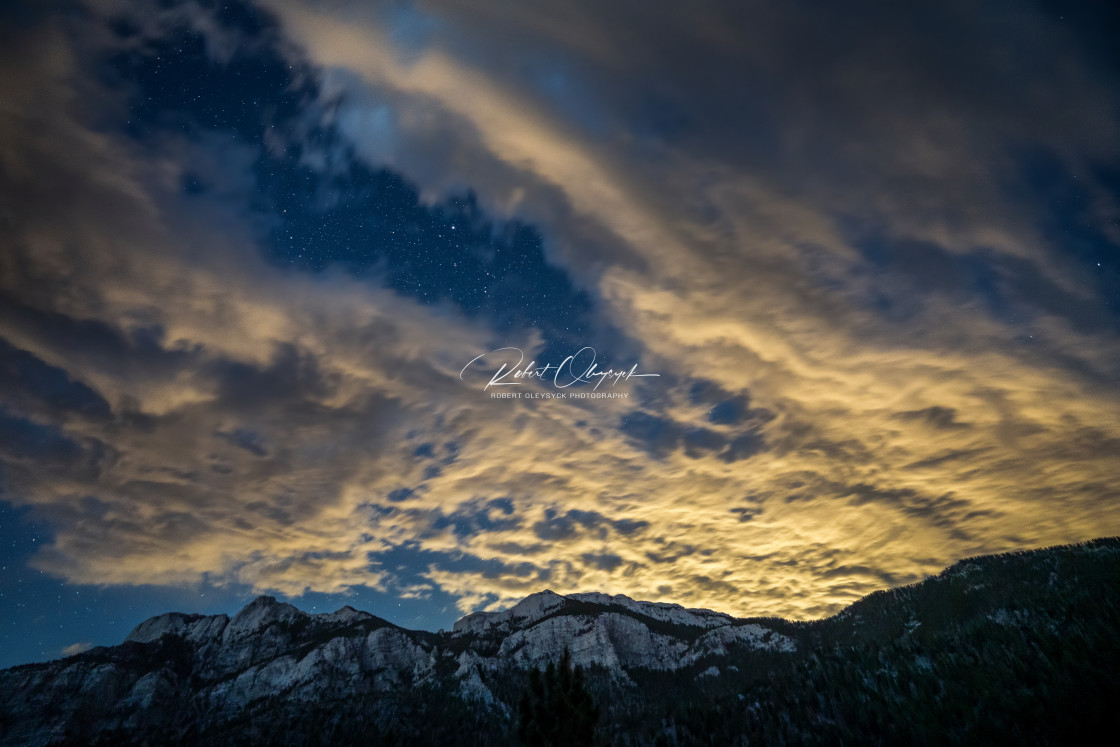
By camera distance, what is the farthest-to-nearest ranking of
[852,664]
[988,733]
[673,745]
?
1. [852,664]
2. [673,745]
3. [988,733]

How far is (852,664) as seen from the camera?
19562cm

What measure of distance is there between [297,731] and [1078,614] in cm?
28842

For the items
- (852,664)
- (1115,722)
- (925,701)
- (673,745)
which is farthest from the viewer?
(852,664)

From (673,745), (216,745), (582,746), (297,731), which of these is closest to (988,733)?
(673,745)

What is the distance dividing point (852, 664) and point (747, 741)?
5961 cm

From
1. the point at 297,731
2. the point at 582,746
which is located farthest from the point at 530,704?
the point at 297,731

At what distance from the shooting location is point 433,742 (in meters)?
197

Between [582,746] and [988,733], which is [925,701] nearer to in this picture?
[988,733]

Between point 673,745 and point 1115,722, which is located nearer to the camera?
point 1115,722

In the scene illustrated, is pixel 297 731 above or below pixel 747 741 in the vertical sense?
above

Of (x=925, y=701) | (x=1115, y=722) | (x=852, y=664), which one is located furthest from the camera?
(x=852, y=664)

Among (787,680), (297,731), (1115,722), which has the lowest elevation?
(1115,722)

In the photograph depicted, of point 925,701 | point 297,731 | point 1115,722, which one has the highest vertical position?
point 297,731

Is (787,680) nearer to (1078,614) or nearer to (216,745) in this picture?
(1078,614)
